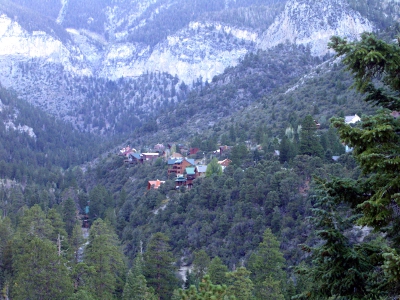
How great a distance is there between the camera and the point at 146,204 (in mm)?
56812

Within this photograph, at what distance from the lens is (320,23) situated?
12650 centimetres

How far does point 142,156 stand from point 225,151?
16.7 meters

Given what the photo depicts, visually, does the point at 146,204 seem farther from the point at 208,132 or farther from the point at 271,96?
the point at 271,96

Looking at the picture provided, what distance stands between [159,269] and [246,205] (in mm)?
15781

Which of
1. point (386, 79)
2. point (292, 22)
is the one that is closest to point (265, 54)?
point (292, 22)

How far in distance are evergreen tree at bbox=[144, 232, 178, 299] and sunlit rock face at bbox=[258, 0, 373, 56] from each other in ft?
323

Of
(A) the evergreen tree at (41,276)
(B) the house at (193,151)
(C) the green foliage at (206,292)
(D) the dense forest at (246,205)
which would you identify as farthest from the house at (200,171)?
(C) the green foliage at (206,292)

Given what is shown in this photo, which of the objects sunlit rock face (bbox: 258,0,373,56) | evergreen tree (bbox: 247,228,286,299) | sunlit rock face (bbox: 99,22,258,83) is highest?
sunlit rock face (bbox: 99,22,258,83)

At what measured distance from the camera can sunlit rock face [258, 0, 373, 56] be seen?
123m

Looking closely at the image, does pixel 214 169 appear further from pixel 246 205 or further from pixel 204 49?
pixel 204 49

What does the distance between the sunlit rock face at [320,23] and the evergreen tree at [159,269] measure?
323 feet

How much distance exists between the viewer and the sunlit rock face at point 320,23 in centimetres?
12338

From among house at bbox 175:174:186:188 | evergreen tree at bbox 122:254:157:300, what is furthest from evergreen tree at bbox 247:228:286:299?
house at bbox 175:174:186:188

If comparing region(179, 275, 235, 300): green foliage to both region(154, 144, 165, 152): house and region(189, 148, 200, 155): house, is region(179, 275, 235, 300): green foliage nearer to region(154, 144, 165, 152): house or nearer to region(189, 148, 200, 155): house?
region(189, 148, 200, 155): house
